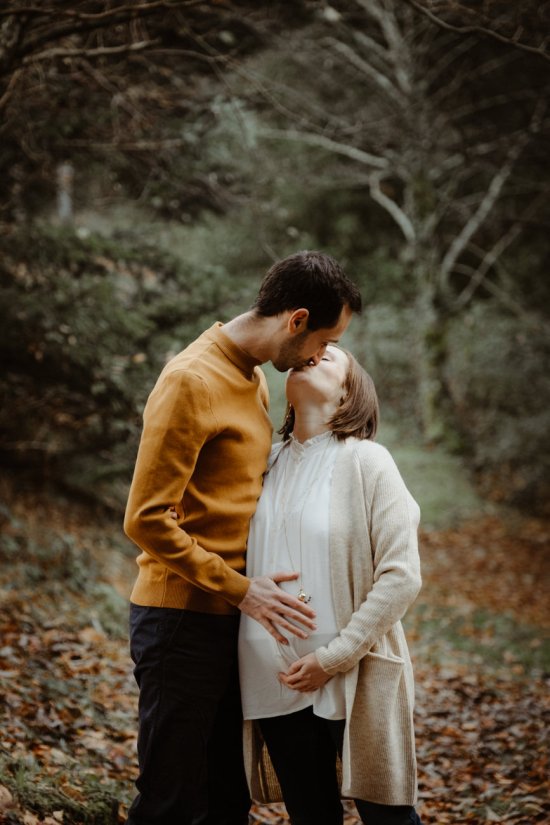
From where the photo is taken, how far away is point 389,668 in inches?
91.0

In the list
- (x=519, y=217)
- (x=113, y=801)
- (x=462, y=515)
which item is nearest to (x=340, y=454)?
(x=113, y=801)

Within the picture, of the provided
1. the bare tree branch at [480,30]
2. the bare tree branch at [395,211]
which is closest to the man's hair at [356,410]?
the bare tree branch at [480,30]

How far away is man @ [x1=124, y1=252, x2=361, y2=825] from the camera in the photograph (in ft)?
7.32

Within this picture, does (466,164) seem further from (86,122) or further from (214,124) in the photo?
(86,122)

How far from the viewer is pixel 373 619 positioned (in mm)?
2236

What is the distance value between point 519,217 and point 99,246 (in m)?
8.98

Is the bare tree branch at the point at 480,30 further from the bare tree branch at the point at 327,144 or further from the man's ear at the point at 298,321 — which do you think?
the bare tree branch at the point at 327,144

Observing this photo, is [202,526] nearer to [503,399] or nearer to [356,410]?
[356,410]

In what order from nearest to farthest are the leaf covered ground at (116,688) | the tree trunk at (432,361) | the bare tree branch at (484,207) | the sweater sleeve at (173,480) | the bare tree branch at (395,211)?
1. the sweater sleeve at (173,480)
2. the leaf covered ground at (116,688)
3. the bare tree branch at (484,207)
4. the bare tree branch at (395,211)
5. the tree trunk at (432,361)

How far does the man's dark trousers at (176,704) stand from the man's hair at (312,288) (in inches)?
40.3

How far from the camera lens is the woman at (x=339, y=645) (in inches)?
89.0

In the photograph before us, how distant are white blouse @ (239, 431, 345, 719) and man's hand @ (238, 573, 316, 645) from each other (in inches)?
2.1

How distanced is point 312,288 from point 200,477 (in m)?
0.70

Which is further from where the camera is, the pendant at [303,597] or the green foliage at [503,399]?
the green foliage at [503,399]
